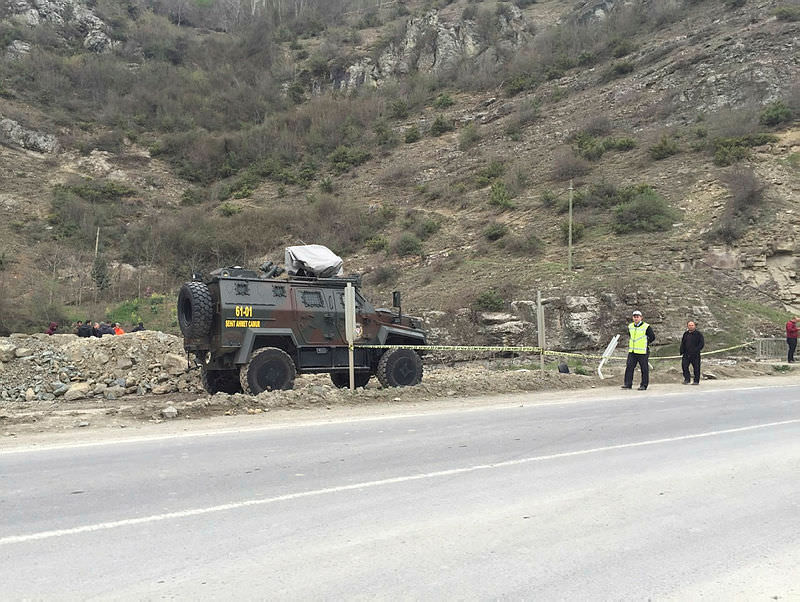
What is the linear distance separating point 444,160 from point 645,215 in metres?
18.6

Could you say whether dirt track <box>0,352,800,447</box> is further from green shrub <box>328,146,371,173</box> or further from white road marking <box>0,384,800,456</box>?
green shrub <box>328,146,371,173</box>

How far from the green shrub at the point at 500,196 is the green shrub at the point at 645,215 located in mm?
6416

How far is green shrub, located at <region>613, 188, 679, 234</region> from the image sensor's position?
2759 cm

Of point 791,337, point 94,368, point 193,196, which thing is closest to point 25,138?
point 193,196

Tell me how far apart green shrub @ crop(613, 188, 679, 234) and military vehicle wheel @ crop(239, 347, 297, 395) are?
19566 millimetres

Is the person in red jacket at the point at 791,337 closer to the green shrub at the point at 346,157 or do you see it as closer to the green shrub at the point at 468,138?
the green shrub at the point at 468,138

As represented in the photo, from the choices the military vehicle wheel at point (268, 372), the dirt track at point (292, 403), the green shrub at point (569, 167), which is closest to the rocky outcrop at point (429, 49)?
the green shrub at point (569, 167)

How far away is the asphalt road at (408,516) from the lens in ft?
11.9

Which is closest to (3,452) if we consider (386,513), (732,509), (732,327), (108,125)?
(386,513)

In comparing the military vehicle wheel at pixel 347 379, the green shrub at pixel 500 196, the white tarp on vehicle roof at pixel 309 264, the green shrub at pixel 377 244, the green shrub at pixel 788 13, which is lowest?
the military vehicle wheel at pixel 347 379

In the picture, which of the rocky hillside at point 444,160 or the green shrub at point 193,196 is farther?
the green shrub at point 193,196

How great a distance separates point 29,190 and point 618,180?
3821 centimetres

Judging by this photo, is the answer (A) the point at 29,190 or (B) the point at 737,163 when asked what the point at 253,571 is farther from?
(A) the point at 29,190

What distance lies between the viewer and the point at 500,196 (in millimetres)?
34844
